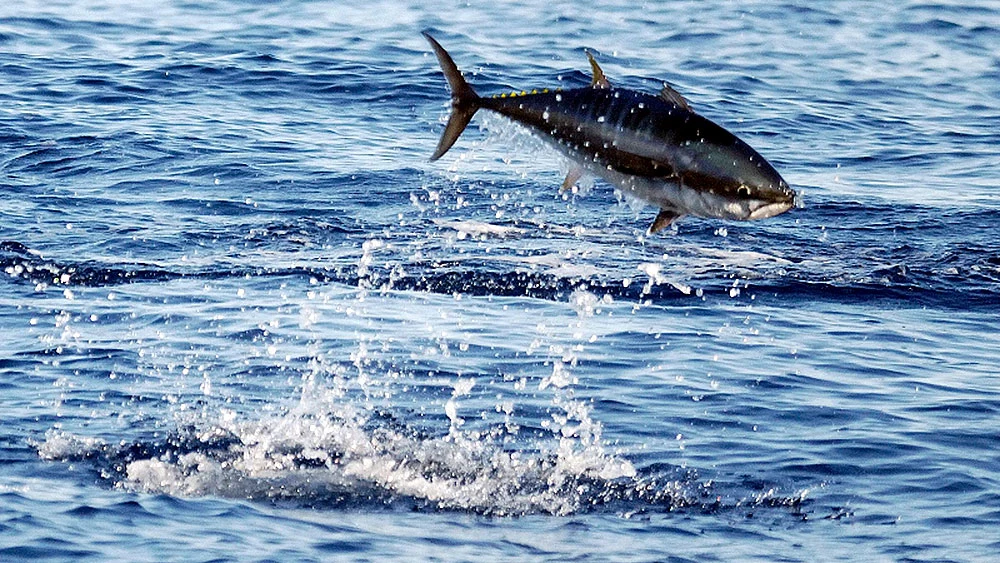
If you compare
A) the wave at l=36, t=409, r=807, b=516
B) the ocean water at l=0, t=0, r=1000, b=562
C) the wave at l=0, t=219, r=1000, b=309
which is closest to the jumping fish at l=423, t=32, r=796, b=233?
the ocean water at l=0, t=0, r=1000, b=562

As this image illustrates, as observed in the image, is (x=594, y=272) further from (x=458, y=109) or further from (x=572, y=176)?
(x=572, y=176)

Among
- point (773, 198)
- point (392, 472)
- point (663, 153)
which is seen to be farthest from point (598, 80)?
point (392, 472)

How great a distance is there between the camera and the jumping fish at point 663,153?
627cm

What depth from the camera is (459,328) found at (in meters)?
11.1

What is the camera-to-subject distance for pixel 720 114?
18953 mm

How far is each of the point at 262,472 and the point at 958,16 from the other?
20.8 metres

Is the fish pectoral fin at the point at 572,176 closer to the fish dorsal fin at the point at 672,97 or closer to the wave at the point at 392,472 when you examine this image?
the fish dorsal fin at the point at 672,97

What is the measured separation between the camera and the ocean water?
25.7 ft

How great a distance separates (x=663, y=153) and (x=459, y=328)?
490 cm

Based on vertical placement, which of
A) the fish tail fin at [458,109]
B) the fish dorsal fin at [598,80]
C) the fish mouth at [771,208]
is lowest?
the fish mouth at [771,208]

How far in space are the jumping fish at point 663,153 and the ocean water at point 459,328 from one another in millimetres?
370

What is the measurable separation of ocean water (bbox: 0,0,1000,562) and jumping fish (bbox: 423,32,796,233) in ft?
1.21

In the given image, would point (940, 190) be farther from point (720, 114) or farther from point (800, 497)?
point (800, 497)

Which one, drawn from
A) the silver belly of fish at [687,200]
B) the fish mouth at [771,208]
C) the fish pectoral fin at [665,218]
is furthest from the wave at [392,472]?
the fish mouth at [771,208]
